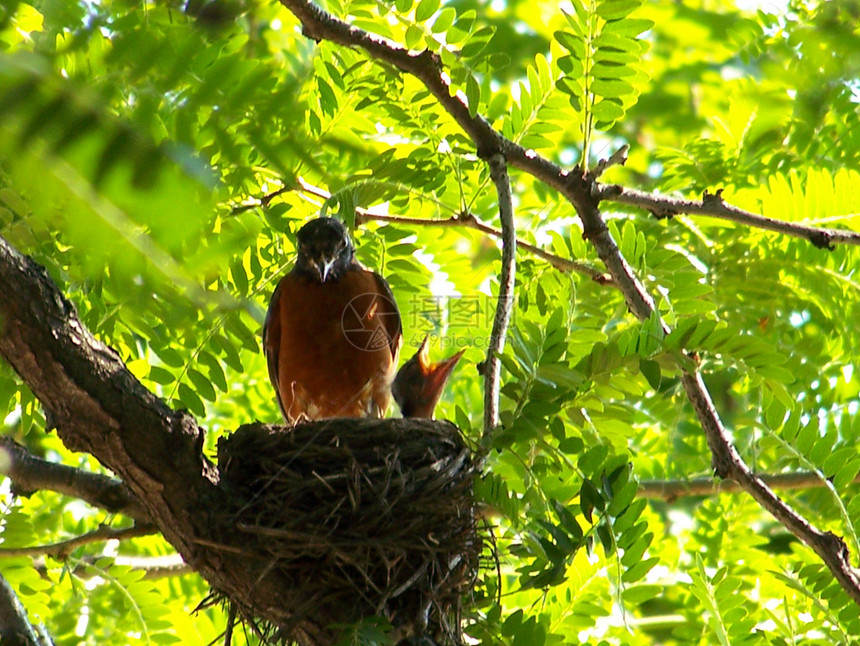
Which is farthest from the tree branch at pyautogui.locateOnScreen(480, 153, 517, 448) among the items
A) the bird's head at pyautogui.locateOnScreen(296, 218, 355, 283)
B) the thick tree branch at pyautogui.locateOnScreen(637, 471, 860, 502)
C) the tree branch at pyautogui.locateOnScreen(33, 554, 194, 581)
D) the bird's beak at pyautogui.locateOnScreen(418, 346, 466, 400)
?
the tree branch at pyautogui.locateOnScreen(33, 554, 194, 581)

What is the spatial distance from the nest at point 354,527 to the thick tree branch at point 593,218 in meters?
0.81

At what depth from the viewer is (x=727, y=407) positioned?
6.78m

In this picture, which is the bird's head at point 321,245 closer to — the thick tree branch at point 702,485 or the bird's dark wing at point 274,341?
the bird's dark wing at point 274,341

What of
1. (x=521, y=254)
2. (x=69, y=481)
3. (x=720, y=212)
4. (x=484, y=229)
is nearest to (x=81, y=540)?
(x=69, y=481)

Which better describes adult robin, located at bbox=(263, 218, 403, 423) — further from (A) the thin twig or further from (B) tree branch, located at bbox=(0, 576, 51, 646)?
(B) tree branch, located at bbox=(0, 576, 51, 646)

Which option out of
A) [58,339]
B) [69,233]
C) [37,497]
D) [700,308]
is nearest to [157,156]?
[69,233]

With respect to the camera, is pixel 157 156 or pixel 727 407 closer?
pixel 157 156

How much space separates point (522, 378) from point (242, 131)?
1915 millimetres

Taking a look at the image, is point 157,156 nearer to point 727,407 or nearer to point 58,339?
point 58,339

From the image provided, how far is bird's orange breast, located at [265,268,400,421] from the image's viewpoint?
472 cm

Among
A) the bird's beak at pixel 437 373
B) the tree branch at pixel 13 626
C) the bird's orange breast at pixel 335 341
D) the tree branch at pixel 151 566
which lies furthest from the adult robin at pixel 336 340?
the tree branch at pixel 13 626

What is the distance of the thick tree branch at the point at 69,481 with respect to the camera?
334 centimetres

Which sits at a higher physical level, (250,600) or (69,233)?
(250,600)

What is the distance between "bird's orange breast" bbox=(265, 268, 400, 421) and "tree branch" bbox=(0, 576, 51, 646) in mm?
1836
